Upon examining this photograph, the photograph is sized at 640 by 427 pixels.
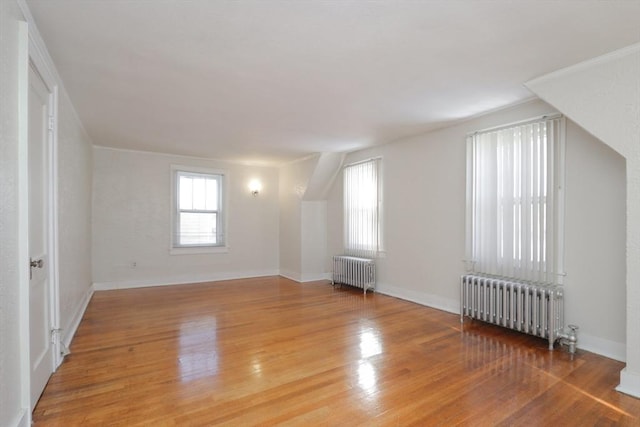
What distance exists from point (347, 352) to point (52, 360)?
2.55 m

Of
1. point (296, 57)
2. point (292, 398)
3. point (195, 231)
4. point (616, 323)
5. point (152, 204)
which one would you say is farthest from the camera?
point (195, 231)

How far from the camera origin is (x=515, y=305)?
356 cm

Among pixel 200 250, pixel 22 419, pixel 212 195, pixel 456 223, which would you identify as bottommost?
pixel 22 419

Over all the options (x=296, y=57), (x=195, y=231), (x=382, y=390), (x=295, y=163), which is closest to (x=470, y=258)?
(x=382, y=390)

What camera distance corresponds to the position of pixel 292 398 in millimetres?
2359

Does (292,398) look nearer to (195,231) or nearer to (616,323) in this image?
(616,323)

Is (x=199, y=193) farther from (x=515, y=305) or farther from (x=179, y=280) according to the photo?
(x=515, y=305)

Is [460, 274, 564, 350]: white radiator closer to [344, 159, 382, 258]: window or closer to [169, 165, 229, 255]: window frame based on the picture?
[344, 159, 382, 258]: window

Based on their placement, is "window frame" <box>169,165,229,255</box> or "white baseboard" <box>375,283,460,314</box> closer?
"white baseboard" <box>375,283,460,314</box>

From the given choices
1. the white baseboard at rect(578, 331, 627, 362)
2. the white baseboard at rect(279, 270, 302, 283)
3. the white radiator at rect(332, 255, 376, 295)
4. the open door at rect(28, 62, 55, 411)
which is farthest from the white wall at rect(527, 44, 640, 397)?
the white baseboard at rect(279, 270, 302, 283)

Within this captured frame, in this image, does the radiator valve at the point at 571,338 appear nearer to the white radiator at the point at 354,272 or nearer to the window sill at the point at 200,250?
the white radiator at the point at 354,272

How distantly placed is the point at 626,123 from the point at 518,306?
198 centimetres

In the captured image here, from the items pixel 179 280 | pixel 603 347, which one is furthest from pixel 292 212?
pixel 603 347

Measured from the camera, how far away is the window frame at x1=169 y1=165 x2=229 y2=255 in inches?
260
